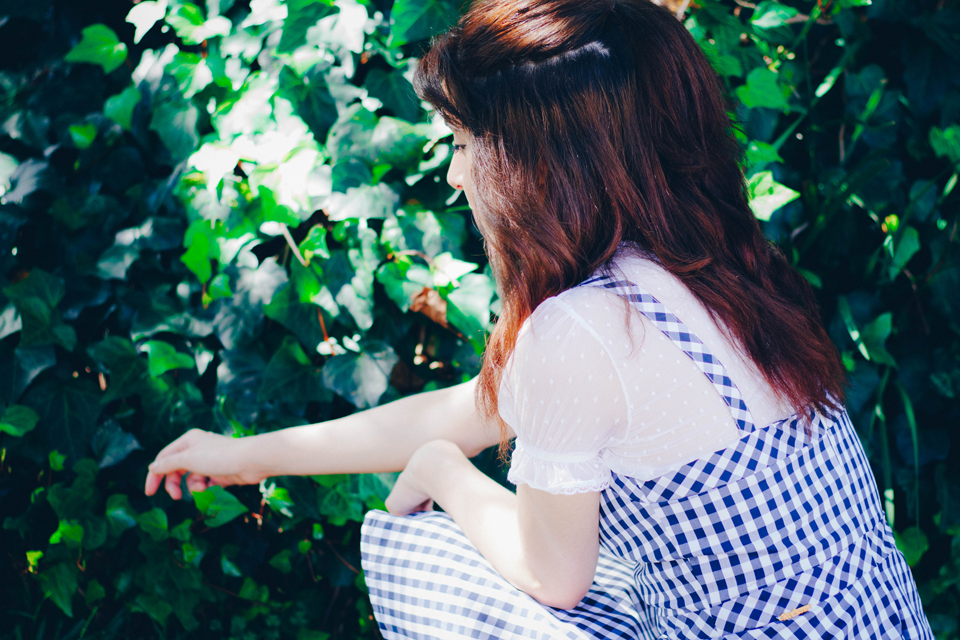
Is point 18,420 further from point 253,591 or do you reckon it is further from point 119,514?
point 253,591

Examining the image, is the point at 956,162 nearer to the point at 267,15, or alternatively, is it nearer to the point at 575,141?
the point at 575,141

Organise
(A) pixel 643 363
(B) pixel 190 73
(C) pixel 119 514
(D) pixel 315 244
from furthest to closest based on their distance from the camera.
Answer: (C) pixel 119 514 → (B) pixel 190 73 → (D) pixel 315 244 → (A) pixel 643 363

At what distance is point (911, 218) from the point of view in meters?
1.47

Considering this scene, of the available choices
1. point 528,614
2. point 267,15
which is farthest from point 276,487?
point 267,15

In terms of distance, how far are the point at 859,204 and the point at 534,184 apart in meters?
0.97

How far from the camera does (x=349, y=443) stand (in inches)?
46.7

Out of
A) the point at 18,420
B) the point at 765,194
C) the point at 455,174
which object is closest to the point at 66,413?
the point at 18,420

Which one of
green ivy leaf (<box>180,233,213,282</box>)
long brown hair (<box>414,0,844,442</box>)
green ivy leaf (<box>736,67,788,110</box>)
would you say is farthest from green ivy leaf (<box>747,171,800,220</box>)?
green ivy leaf (<box>180,233,213,282</box>)

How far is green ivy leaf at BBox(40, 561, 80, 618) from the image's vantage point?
1.44 meters

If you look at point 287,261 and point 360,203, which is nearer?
point 360,203

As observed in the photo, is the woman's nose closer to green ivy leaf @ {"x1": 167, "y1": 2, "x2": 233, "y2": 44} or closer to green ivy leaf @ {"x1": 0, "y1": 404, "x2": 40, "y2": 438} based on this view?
green ivy leaf @ {"x1": 167, "y1": 2, "x2": 233, "y2": 44}

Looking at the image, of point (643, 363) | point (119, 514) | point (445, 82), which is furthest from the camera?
point (119, 514)

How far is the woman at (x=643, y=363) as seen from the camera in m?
0.80

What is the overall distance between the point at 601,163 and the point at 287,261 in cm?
74
